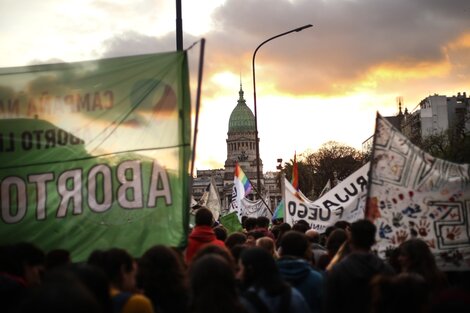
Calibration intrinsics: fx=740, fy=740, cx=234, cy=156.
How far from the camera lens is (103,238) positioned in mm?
7711

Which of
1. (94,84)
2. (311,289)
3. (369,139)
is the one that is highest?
(369,139)

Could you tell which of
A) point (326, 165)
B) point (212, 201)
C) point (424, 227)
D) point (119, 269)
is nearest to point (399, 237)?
point (424, 227)

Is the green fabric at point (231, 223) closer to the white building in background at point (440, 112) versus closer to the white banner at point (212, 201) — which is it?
the white banner at point (212, 201)

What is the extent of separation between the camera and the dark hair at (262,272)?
5.71m

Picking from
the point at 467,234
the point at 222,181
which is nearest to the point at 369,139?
the point at 222,181

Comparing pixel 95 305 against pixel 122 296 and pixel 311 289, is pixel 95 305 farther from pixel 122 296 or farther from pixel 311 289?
pixel 311 289

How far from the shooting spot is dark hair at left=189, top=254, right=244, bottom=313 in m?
4.92

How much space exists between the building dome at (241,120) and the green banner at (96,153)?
587 feet

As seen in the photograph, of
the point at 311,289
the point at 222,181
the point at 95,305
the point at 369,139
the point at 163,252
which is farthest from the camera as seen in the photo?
the point at 222,181

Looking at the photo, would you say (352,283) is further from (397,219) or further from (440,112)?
(440,112)

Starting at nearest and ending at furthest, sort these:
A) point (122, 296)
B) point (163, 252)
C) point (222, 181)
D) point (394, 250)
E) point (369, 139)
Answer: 1. point (122, 296)
2. point (163, 252)
3. point (394, 250)
4. point (369, 139)
5. point (222, 181)

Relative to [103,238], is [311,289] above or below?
below

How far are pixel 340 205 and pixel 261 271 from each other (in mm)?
9494

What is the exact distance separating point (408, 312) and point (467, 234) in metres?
4.11
